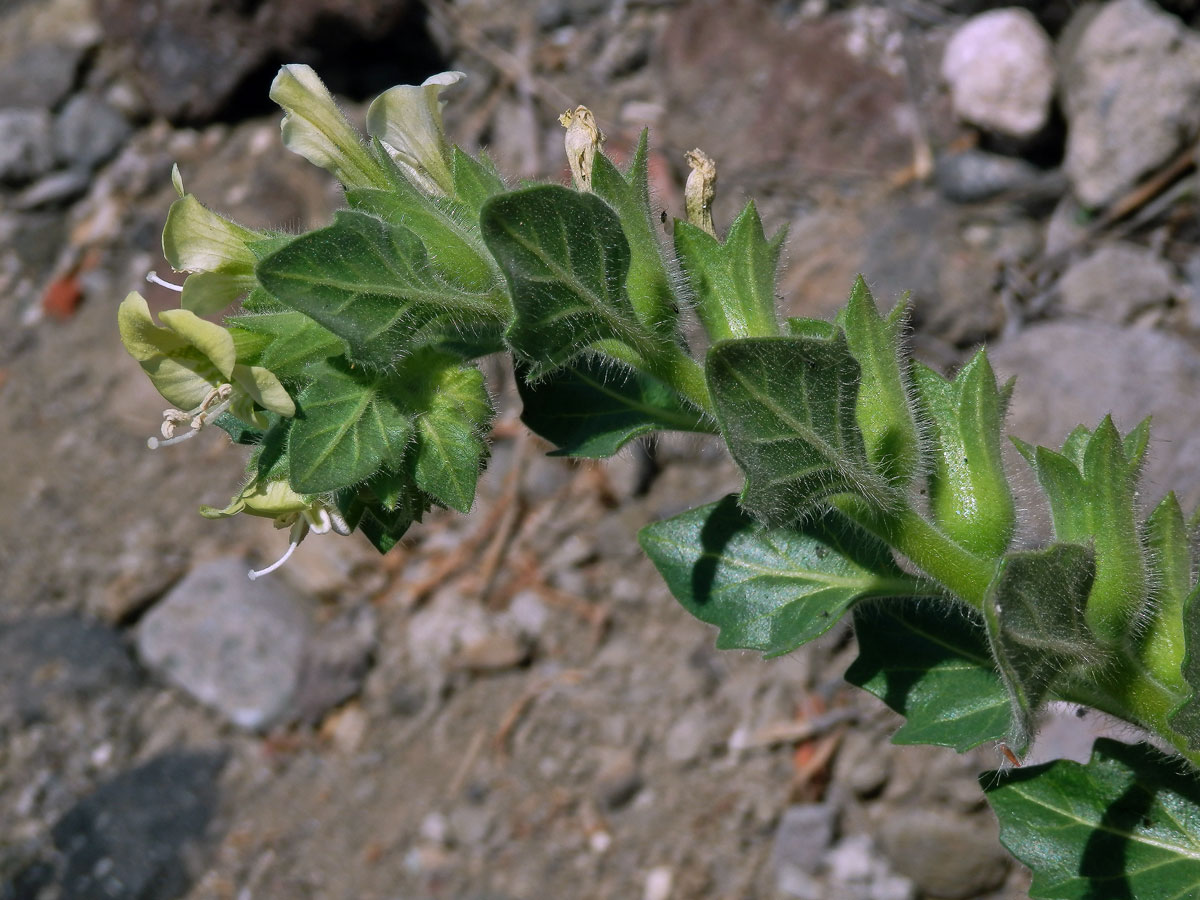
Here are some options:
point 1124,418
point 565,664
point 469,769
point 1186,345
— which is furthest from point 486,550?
point 1186,345

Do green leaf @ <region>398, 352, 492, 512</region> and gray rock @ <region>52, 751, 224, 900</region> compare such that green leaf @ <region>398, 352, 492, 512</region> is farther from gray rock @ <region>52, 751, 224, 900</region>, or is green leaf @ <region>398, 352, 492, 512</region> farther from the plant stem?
gray rock @ <region>52, 751, 224, 900</region>

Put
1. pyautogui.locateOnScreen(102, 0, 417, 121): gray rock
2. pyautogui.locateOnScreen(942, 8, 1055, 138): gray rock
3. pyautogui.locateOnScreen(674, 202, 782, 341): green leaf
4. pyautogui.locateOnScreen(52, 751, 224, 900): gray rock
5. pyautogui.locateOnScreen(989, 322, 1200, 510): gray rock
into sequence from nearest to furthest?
pyautogui.locateOnScreen(674, 202, 782, 341): green leaf → pyautogui.locateOnScreen(989, 322, 1200, 510): gray rock → pyautogui.locateOnScreen(52, 751, 224, 900): gray rock → pyautogui.locateOnScreen(942, 8, 1055, 138): gray rock → pyautogui.locateOnScreen(102, 0, 417, 121): gray rock

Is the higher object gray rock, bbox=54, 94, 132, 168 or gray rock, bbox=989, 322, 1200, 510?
gray rock, bbox=989, 322, 1200, 510

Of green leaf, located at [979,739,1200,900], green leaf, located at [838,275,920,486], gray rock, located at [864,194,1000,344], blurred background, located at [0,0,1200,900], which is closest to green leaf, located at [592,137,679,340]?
green leaf, located at [838,275,920,486]

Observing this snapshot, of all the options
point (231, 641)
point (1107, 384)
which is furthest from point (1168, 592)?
A: point (231, 641)

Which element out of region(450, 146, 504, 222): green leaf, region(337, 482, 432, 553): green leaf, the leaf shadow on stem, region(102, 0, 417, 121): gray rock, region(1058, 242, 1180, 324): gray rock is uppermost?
region(450, 146, 504, 222): green leaf

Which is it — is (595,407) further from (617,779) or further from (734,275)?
(617,779)

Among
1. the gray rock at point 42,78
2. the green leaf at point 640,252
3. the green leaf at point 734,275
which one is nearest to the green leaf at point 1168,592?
the green leaf at point 734,275

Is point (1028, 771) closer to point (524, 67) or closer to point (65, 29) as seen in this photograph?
point (524, 67)
